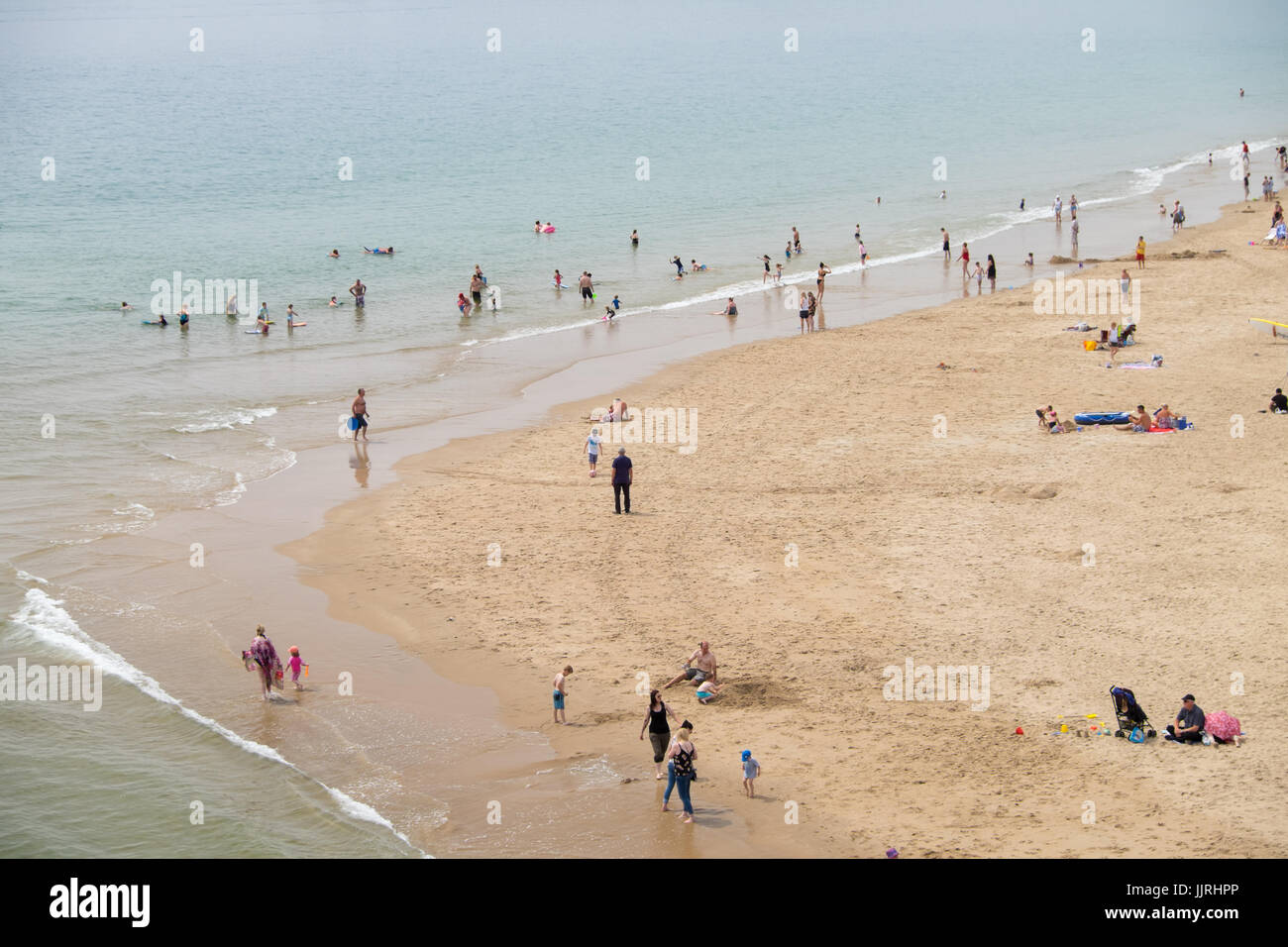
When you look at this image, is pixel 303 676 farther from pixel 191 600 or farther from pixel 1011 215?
pixel 1011 215

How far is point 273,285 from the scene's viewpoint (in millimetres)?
47812

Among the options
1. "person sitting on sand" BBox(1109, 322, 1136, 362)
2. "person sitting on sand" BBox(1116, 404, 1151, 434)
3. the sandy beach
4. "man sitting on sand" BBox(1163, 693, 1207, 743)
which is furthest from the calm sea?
"person sitting on sand" BBox(1116, 404, 1151, 434)

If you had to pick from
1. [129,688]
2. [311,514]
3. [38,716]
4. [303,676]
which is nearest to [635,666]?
[303,676]

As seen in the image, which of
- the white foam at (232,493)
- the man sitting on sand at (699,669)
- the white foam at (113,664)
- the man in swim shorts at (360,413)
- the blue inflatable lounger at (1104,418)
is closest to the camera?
the white foam at (113,664)

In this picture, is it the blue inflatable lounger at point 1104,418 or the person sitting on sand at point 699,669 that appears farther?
the blue inflatable lounger at point 1104,418

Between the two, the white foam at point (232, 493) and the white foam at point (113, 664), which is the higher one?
the white foam at point (232, 493)

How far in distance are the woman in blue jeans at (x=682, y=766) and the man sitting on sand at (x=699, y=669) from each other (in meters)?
2.49

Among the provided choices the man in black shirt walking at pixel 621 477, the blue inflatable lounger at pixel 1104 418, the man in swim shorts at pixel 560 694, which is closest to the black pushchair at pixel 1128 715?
the man in swim shorts at pixel 560 694

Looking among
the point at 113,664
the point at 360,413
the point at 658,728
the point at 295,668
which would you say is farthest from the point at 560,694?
the point at 360,413

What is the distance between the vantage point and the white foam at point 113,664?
14258 millimetres

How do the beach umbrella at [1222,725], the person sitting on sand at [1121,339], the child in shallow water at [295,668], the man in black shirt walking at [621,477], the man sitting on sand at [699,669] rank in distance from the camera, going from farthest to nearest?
the person sitting on sand at [1121,339] < the man in black shirt walking at [621,477] < the child in shallow water at [295,668] < the man sitting on sand at [699,669] < the beach umbrella at [1222,725]

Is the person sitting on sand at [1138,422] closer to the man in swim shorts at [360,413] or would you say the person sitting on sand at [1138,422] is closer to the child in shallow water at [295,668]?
the man in swim shorts at [360,413]

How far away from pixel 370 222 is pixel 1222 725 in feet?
178
